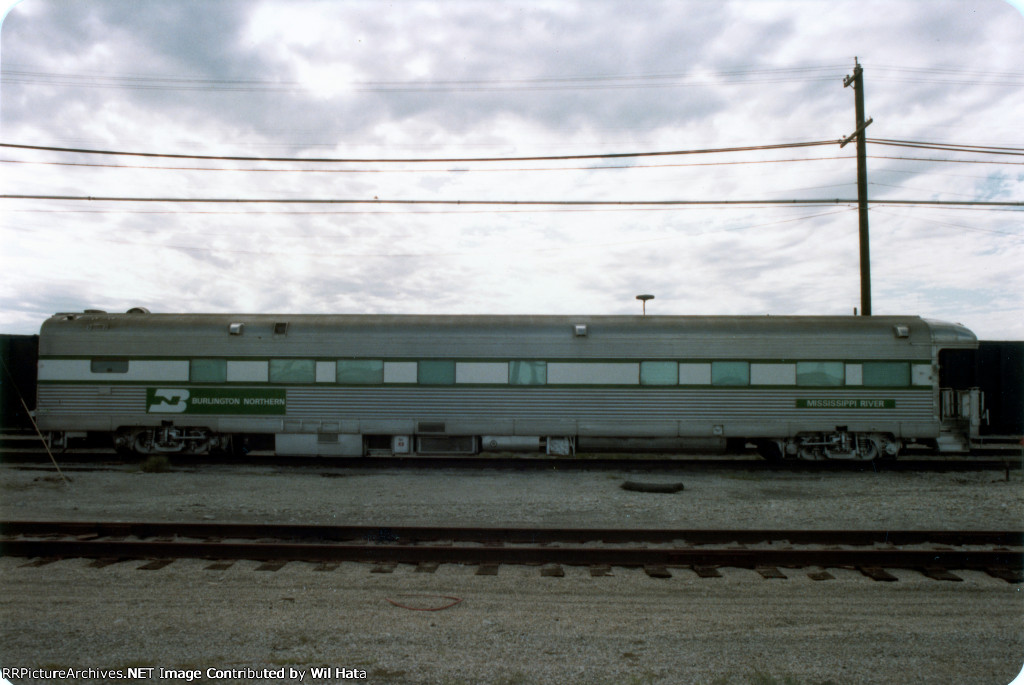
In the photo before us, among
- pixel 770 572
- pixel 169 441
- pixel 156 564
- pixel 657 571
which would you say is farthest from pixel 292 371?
pixel 770 572

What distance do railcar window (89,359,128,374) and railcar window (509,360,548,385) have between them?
9.47 meters

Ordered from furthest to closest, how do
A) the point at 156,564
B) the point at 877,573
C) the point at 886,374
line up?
the point at 886,374 < the point at 156,564 < the point at 877,573

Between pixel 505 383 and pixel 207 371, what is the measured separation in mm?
7277

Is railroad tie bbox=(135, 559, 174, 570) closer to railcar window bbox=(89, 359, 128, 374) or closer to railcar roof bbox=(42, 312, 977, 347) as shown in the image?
railcar roof bbox=(42, 312, 977, 347)

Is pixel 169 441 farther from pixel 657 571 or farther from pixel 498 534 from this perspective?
pixel 657 571

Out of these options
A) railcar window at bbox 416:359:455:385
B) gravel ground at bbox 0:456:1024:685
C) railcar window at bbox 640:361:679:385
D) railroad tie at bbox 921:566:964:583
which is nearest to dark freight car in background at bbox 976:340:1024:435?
railcar window at bbox 640:361:679:385

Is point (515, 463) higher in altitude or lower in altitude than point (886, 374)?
lower

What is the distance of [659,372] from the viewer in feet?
48.3

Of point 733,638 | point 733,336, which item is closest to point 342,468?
point 733,336

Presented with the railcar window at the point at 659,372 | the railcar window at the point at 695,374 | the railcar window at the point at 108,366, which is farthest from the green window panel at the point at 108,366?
the railcar window at the point at 695,374

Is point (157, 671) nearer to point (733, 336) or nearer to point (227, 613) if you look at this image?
point (227, 613)

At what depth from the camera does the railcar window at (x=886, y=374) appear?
1459 cm

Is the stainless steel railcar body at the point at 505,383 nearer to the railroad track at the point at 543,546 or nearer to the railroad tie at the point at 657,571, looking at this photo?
the railroad track at the point at 543,546

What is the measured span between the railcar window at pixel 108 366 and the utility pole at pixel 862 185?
19523 mm
